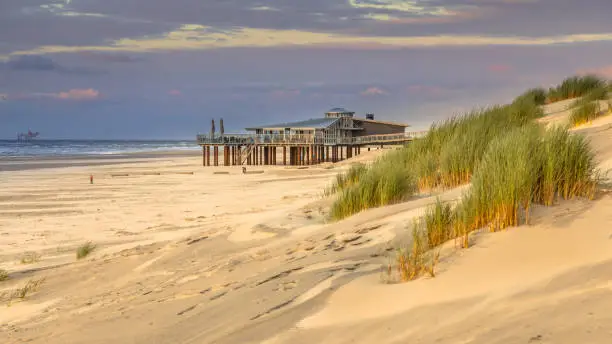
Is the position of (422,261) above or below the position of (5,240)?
above

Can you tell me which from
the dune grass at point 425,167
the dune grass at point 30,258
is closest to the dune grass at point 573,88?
the dune grass at point 425,167

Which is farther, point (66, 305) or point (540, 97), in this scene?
point (540, 97)

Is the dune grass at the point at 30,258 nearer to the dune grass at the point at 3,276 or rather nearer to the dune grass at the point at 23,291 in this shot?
the dune grass at the point at 3,276

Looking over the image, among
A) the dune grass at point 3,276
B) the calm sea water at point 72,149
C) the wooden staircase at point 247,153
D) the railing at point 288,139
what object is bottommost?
the calm sea water at point 72,149

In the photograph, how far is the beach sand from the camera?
13.0 ft

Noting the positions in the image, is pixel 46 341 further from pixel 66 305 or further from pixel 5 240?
pixel 5 240

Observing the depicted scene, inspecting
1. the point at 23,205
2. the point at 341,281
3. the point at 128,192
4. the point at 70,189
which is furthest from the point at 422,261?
the point at 70,189

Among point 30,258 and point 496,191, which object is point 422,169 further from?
point 30,258

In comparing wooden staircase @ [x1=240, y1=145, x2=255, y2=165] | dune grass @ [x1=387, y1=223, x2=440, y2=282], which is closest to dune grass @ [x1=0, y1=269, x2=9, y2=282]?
dune grass @ [x1=387, y1=223, x2=440, y2=282]

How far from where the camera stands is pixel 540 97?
29.2 meters

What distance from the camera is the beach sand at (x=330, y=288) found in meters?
3.97

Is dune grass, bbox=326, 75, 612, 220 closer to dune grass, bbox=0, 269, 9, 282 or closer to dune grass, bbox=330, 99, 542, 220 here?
dune grass, bbox=330, 99, 542, 220

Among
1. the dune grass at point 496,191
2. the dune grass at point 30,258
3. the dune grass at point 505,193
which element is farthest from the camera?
the dune grass at point 30,258

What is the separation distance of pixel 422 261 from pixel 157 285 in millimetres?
3214
